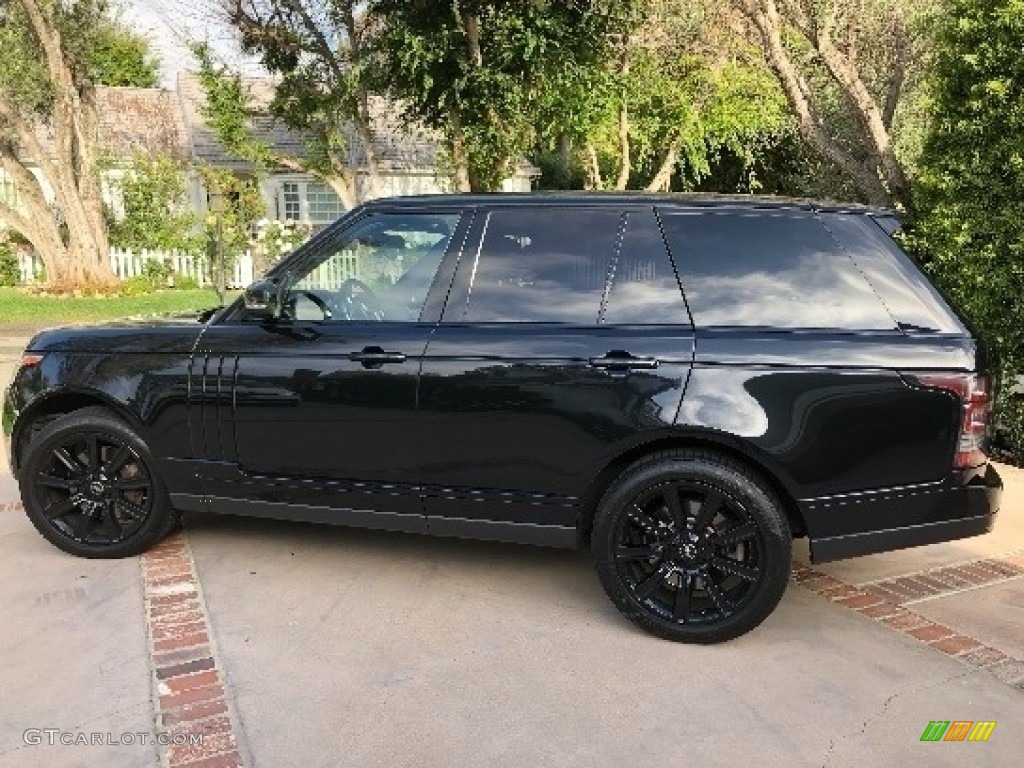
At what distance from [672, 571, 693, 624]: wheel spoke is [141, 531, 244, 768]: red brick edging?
1.74m

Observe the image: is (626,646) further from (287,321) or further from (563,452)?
(287,321)

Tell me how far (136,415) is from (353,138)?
51.2 feet

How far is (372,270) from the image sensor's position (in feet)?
13.1

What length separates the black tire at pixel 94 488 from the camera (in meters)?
4.23

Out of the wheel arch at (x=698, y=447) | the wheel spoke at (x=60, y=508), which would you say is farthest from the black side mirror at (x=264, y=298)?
the wheel arch at (x=698, y=447)

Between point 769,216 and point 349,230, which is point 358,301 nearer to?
point 349,230

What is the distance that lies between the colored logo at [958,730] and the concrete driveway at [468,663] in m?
0.03

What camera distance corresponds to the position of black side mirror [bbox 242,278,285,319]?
383 centimetres

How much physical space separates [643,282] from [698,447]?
713 millimetres

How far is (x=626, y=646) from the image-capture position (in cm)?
349

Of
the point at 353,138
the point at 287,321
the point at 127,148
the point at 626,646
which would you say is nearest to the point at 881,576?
the point at 626,646

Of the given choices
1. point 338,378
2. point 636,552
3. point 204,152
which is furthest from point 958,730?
point 204,152

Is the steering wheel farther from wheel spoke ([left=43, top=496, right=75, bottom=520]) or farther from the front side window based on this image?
wheel spoke ([left=43, top=496, right=75, bottom=520])

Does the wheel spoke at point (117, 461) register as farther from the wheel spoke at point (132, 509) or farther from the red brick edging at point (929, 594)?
the red brick edging at point (929, 594)
